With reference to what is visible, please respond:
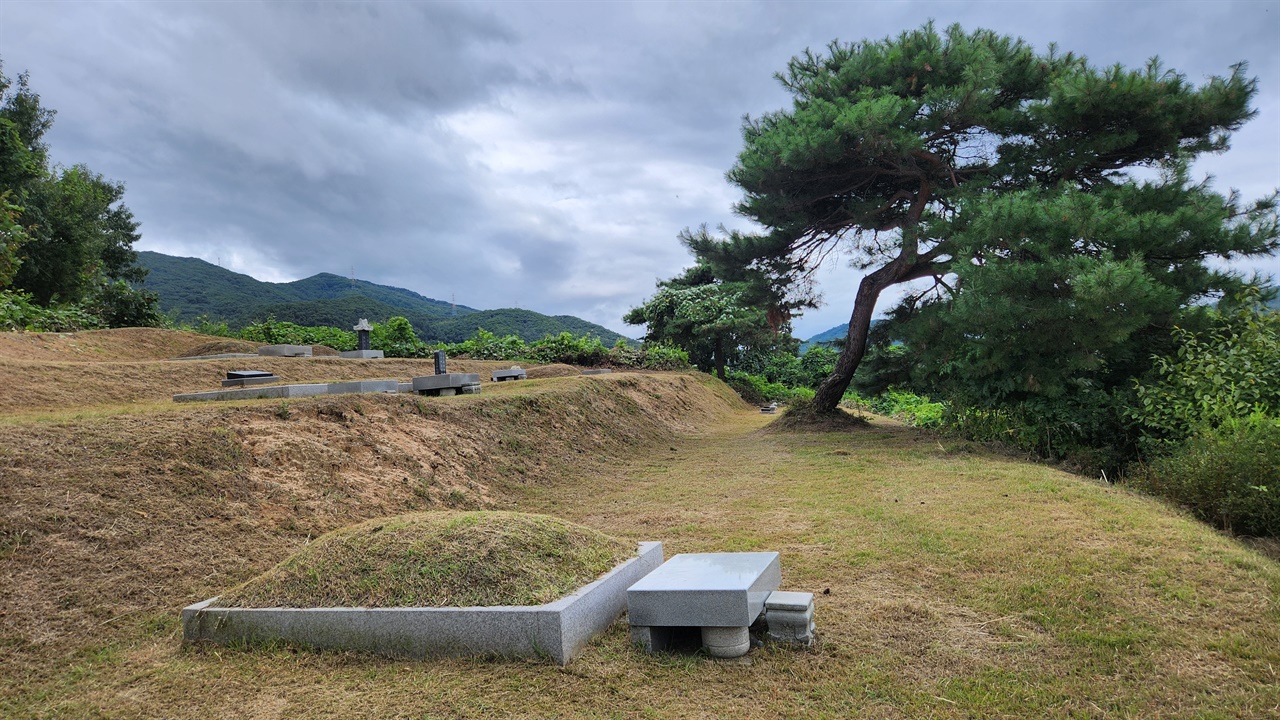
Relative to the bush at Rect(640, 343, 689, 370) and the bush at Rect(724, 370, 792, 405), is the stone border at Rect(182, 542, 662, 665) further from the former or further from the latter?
the bush at Rect(724, 370, 792, 405)

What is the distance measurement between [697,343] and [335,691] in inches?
916

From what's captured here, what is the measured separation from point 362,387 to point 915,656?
7.14 meters

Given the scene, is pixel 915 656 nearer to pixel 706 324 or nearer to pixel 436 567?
pixel 436 567

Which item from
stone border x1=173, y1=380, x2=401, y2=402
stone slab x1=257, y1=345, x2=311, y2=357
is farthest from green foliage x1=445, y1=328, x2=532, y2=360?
stone border x1=173, y1=380, x2=401, y2=402

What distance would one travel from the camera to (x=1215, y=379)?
6422 millimetres

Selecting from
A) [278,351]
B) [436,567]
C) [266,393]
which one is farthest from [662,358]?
[436,567]

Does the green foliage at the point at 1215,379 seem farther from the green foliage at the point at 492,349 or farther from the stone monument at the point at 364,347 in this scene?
the green foliage at the point at 492,349

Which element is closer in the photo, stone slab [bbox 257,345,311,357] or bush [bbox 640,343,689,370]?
stone slab [bbox 257,345,311,357]

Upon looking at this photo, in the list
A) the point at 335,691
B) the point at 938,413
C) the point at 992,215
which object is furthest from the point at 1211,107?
the point at 335,691

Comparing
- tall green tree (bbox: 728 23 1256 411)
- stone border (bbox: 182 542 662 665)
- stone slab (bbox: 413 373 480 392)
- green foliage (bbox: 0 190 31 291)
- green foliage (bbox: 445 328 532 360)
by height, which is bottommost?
stone border (bbox: 182 542 662 665)

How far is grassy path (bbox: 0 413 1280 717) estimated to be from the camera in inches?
102

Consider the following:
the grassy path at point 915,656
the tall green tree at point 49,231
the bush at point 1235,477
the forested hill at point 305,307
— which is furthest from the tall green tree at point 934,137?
the tall green tree at point 49,231

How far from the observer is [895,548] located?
450 cm

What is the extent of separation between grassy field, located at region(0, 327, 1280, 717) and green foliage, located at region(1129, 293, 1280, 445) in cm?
162
